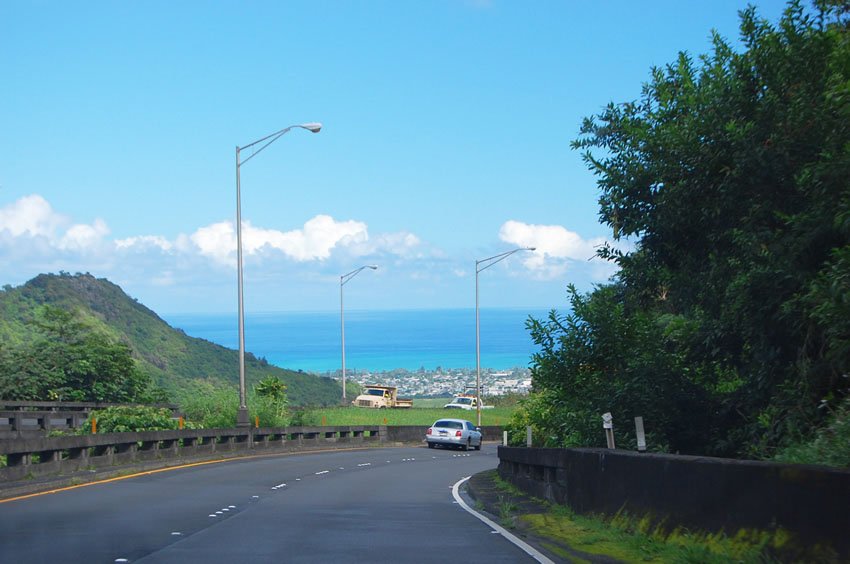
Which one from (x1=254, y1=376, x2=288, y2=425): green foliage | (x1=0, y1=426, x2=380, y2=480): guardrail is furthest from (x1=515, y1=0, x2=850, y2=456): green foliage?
(x1=254, y1=376, x2=288, y2=425): green foliage

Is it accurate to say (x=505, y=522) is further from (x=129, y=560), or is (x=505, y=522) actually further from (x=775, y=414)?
(x=129, y=560)

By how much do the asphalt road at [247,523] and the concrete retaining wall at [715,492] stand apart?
Result: 1412 mm

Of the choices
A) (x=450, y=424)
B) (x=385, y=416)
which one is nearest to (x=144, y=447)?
(x=450, y=424)

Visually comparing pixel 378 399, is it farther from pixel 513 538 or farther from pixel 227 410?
pixel 513 538

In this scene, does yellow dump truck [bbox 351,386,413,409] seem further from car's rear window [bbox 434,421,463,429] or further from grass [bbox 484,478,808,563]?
grass [bbox 484,478,808,563]

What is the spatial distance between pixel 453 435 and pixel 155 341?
62.0 m

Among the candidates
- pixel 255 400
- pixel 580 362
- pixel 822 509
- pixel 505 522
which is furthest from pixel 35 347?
pixel 822 509

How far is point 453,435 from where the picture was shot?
52.5 m

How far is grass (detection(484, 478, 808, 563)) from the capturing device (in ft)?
31.0

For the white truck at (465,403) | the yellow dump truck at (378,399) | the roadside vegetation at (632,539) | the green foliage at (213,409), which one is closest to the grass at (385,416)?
the white truck at (465,403)

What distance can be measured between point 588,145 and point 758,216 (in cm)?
407

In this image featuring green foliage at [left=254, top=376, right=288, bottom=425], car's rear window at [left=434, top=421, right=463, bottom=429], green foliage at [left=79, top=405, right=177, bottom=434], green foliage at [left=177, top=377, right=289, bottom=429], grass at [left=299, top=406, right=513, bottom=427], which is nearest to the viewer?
green foliage at [left=79, top=405, right=177, bottom=434]

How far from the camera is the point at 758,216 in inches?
612

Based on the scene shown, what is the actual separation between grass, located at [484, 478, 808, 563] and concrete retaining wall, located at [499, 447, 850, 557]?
0.34 feet
